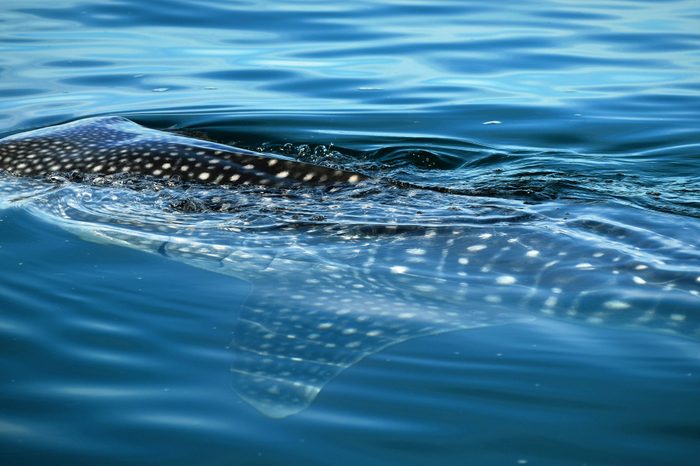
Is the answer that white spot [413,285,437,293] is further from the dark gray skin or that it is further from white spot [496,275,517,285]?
the dark gray skin

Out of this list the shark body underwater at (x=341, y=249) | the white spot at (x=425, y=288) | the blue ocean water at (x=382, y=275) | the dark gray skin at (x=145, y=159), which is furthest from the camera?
the dark gray skin at (x=145, y=159)

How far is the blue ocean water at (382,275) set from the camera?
11.9ft

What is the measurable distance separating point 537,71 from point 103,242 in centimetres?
797

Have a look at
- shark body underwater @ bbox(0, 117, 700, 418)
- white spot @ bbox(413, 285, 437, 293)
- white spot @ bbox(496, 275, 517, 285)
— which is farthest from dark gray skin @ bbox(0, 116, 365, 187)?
white spot @ bbox(496, 275, 517, 285)

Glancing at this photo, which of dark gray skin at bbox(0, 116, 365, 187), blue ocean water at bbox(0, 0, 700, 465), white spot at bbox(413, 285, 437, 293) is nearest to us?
blue ocean water at bbox(0, 0, 700, 465)

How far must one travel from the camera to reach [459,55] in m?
13.5

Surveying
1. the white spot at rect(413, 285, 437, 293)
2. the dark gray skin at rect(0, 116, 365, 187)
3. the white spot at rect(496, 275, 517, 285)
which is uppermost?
the dark gray skin at rect(0, 116, 365, 187)

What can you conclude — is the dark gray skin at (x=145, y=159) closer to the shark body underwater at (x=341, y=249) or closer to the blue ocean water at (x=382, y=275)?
the shark body underwater at (x=341, y=249)

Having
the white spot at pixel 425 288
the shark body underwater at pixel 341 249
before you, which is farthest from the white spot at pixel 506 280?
the white spot at pixel 425 288

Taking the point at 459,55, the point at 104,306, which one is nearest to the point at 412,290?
the point at 104,306

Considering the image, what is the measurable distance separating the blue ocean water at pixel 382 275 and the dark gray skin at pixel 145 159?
0.86 ft

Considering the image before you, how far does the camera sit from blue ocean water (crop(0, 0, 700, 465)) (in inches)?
142

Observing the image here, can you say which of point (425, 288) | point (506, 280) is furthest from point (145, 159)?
point (506, 280)

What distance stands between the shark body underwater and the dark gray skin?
2 cm
